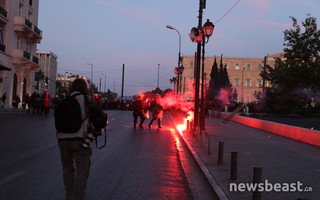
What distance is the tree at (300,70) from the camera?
32.7 m

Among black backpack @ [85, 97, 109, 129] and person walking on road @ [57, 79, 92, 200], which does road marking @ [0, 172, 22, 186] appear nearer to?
A: person walking on road @ [57, 79, 92, 200]

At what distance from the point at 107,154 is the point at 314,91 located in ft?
91.2

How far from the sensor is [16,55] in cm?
3619

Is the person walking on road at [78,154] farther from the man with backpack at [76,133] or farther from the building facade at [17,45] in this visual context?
the building facade at [17,45]

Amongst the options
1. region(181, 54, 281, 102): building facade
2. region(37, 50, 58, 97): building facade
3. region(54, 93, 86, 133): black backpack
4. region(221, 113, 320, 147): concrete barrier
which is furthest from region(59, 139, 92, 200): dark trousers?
region(37, 50, 58, 97): building facade

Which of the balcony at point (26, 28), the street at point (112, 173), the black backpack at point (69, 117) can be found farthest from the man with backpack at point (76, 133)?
the balcony at point (26, 28)

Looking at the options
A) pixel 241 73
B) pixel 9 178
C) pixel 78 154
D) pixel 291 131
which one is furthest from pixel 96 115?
pixel 241 73

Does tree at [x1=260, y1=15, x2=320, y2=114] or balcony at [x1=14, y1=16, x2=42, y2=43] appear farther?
balcony at [x1=14, y1=16, x2=42, y2=43]

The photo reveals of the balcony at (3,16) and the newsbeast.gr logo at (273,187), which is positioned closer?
the newsbeast.gr logo at (273,187)

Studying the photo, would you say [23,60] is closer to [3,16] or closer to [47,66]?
[3,16]

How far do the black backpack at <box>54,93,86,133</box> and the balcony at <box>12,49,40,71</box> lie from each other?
34.5 metres

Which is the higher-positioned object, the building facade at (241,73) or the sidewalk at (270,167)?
the building facade at (241,73)

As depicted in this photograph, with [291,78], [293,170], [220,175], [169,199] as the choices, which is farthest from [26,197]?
[291,78]

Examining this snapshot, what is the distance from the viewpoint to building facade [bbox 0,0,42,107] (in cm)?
3441
